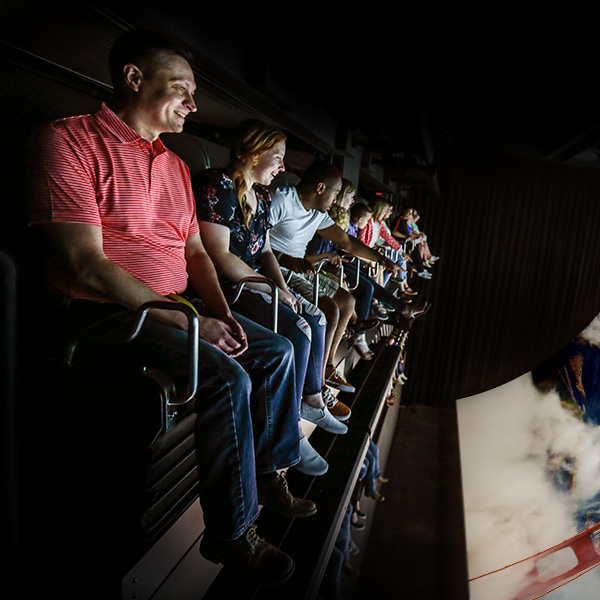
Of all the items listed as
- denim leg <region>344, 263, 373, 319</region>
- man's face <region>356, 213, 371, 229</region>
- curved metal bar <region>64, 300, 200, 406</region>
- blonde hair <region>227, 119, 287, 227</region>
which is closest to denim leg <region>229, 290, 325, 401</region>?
blonde hair <region>227, 119, 287, 227</region>

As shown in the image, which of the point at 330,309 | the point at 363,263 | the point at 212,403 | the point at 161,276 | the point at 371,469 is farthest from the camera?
the point at 371,469

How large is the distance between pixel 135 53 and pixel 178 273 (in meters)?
0.65

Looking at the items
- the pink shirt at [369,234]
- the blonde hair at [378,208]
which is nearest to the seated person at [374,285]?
the pink shirt at [369,234]

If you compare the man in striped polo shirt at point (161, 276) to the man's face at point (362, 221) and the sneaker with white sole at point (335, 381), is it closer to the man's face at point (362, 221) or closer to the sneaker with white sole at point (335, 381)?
the sneaker with white sole at point (335, 381)

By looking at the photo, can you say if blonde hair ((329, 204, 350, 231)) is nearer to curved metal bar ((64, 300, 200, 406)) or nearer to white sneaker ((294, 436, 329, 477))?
white sneaker ((294, 436, 329, 477))

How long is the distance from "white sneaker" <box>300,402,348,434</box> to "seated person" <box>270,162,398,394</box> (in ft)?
1.42

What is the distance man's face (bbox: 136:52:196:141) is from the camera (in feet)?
4.32

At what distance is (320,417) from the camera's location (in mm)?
2008

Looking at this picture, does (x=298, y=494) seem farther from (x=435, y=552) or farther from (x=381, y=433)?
(x=435, y=552)

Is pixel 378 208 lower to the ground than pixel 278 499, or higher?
higher

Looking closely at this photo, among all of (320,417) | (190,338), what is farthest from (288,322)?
(190,338)

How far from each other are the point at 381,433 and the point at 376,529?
1.56 metres

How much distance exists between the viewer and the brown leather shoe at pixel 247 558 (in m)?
1.13

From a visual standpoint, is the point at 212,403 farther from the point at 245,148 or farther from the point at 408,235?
the point at 408,235
